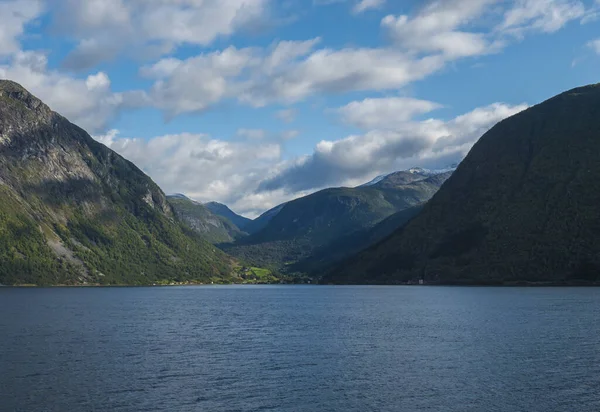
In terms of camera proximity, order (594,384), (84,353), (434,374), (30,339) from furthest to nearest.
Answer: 1. (30,339)
2. (84,353)
3. (434,374)
4. (594,384)

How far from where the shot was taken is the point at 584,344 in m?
95.9

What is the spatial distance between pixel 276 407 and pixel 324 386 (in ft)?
36.1

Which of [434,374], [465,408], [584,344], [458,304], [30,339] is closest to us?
[465,408]

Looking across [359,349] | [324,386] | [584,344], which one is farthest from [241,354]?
[584,344]

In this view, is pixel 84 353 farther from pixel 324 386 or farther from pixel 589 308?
pixel 589 308

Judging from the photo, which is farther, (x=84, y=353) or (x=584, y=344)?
(x=584, y=344)

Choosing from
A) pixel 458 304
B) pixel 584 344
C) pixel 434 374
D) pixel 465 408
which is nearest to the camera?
pixel 465 408

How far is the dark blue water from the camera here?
197 ft

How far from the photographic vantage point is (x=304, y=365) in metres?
80.7

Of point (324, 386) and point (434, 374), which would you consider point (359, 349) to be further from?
point (324, 386)

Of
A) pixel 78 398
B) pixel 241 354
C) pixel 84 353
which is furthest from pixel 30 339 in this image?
pixel 78 398

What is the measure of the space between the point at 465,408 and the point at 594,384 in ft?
65.4

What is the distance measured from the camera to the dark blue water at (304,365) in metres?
59.9

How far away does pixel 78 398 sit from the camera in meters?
60.5
